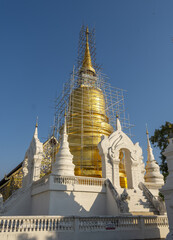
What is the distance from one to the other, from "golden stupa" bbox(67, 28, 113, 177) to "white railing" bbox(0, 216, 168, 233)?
6.87 metres

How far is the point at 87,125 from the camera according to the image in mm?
20047

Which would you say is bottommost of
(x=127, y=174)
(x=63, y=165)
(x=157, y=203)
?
(x=157, y=203)

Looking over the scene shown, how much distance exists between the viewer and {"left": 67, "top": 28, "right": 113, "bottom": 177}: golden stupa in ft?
57.0

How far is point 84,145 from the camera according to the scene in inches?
710

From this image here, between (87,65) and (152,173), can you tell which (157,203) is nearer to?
(152,173)

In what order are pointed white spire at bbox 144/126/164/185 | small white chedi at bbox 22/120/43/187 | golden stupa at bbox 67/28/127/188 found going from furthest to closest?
1. pointed white spire at bbox 144/126/164/185
2. golden stupa at bbox 67/28/127/188
3. small white chedi at bbox 22/120/43/187

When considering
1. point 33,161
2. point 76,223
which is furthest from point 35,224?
point 33,161

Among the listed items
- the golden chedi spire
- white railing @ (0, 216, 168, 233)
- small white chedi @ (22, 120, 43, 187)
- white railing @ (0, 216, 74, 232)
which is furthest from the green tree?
the golden chedi spire

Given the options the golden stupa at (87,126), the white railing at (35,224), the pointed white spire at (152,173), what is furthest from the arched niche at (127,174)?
the white railing at (35,224)

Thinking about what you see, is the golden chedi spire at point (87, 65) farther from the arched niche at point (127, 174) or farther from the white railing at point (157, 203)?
the white railing at point (157, 203)

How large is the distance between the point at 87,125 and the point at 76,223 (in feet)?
39.0

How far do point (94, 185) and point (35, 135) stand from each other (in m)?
7.92

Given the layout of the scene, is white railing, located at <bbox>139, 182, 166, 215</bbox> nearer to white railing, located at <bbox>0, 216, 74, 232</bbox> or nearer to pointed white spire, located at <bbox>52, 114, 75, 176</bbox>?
pointed white spire, located at <bbox>52, 114, 75, 176</bbox>

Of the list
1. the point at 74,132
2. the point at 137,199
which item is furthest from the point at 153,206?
the point at 74,132
